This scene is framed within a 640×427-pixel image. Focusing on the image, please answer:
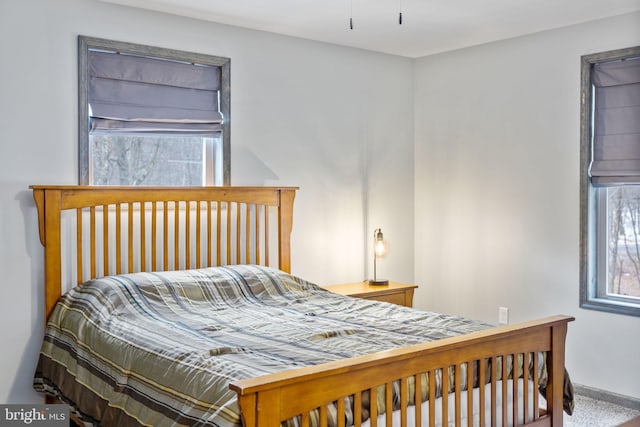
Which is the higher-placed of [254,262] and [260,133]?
[260,133]

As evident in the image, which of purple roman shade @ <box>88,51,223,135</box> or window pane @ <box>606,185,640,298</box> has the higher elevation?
purple roman shade @ <box>88,51,223,135</box>

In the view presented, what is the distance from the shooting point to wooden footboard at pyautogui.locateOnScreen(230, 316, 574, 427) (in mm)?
1900

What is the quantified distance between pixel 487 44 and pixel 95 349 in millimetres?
3157

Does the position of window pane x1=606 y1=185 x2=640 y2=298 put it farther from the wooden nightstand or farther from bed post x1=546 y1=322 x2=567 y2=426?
bed post x1=546 y1=322 x2=567 y2=426

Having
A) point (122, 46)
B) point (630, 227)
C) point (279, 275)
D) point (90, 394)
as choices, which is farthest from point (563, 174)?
point (90, 394)

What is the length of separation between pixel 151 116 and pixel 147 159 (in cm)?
Result: 25

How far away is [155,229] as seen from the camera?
367 cm

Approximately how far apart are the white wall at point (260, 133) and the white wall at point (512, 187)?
0.24m

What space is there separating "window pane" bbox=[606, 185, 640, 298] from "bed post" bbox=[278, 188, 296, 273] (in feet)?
6.18

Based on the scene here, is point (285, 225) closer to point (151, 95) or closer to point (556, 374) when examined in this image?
point (151, 95)

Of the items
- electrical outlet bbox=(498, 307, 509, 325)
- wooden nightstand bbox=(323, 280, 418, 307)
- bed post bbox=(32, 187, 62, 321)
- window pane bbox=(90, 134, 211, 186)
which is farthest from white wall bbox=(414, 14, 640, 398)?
bed post bbox=(32, 187, 62, 321)

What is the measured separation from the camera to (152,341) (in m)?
2.61

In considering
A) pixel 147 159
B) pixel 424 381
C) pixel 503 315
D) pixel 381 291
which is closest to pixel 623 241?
pixel 503 315

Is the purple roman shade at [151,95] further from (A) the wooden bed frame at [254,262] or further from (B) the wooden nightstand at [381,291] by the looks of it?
(B) the wooden nightstand at [381,291]
